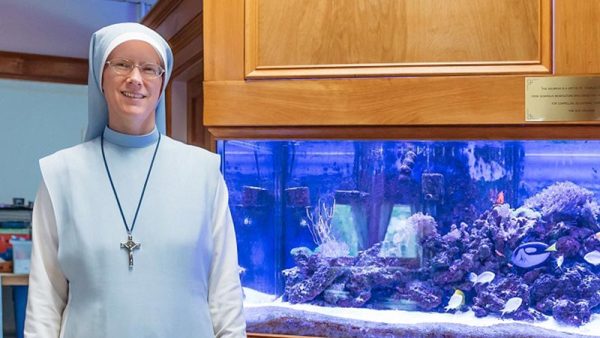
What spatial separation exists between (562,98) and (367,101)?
0.41 m

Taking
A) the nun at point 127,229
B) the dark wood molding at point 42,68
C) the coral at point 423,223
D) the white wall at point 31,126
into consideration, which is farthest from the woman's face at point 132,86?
the white wall at point 31,126

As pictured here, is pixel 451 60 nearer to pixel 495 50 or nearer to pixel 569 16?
pixel 495 50

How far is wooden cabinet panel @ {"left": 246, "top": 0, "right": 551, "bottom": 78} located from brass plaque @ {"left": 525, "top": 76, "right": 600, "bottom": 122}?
37 mm

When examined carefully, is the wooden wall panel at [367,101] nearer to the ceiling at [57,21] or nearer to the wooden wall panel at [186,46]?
the wooden wall panel at [186,46]

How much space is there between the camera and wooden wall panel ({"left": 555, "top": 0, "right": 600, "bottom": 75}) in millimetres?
1308

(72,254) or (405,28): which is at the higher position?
(405,28)

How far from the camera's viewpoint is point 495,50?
1344 mm

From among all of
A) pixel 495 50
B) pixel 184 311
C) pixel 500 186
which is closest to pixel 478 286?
pixel 500 186

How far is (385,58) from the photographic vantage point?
138cm

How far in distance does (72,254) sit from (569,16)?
3.66ft

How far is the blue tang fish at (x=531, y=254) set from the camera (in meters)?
1.35

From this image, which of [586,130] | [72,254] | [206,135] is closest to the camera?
[72,254]

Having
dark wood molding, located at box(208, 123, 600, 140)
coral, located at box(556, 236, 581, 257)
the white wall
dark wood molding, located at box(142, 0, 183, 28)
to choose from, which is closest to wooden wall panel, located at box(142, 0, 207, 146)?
dark wood molding, located at box(142, 0, 183, 28)

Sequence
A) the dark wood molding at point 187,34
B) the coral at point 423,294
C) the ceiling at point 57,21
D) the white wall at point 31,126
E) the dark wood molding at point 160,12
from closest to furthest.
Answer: the coral at point 423,294
the dark wood molding at point 187,34
the dark wood molding at point 160,12
the ceiling at point 57,21
the white wall at point 31,126
